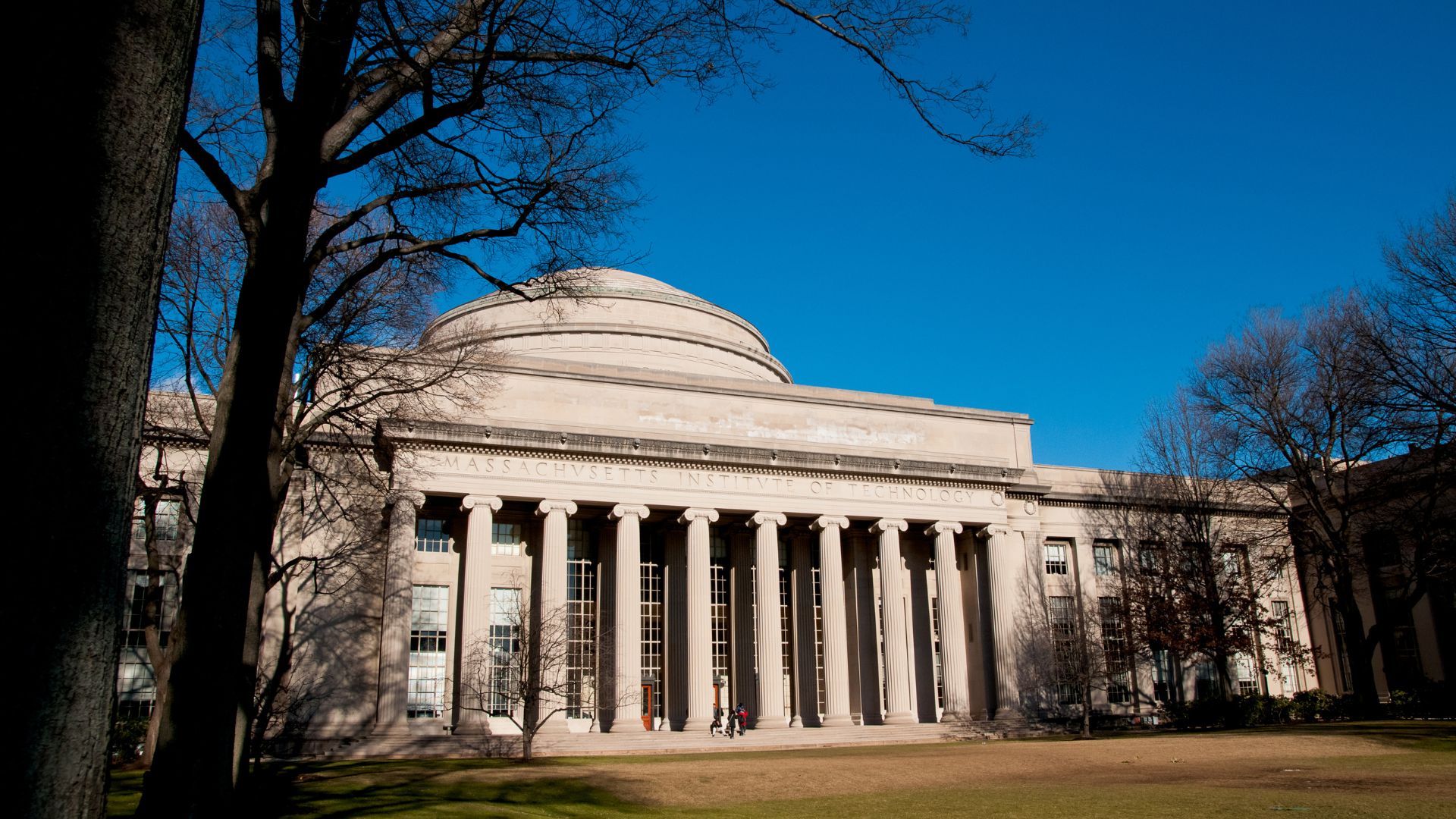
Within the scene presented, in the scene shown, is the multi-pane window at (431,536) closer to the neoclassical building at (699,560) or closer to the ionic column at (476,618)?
the neoclassical building at (699,560)

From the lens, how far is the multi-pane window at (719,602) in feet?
139

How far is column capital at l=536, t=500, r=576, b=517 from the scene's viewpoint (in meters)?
37.8

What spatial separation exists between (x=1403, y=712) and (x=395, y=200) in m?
43.4

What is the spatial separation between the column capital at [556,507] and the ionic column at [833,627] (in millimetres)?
9985

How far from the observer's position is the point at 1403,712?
41.2 m

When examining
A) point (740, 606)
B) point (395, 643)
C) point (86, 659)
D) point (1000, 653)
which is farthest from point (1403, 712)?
point (86, 659)

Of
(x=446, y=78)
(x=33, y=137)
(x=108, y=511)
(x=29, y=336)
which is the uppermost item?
(x=446, y=78)

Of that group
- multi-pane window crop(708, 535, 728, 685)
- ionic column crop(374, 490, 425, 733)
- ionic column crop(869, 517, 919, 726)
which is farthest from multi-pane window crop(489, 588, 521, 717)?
ionic column crop(869, 517, 919, 726)

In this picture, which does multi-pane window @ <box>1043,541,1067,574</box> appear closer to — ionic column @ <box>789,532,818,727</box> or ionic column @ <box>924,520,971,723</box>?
ionic column @ <box>924,520,971,723</box>

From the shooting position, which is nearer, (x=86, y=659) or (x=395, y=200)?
(x=86, y=659)

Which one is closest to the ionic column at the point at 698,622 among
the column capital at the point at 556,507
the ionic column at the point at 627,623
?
the ionic column at the point at 627,623

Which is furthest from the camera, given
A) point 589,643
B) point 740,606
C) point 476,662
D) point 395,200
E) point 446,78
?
point 740,606

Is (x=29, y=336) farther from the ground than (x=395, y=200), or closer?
closer

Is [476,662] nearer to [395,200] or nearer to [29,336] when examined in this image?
[395,200]
